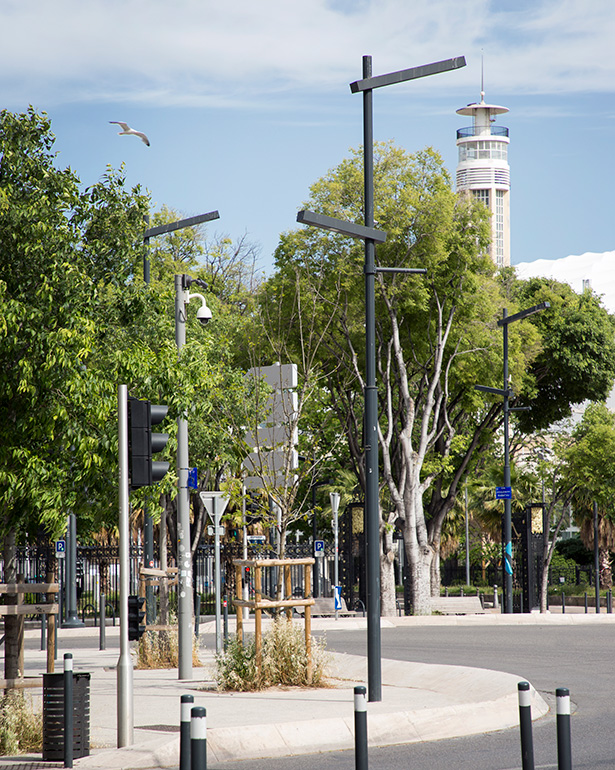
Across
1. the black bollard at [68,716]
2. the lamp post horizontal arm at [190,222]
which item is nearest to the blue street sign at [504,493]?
the lamp post horizontal arm at [190,222]

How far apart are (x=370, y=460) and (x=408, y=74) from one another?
4559 millimetres

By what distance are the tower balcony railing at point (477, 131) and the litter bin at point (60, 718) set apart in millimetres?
169381

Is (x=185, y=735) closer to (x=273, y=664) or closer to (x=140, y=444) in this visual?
(x=140, y=444)

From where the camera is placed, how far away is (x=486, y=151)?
171750mm

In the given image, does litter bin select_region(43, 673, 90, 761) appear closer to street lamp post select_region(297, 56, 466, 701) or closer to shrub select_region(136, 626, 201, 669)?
street lamp post select_region(297, 56, 466, 701)

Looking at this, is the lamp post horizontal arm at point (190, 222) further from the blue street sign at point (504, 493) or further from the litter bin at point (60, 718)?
the blue street sign at point (504, 493)

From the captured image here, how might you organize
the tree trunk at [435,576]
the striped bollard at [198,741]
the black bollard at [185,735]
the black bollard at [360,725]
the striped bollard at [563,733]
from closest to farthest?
the striped bollard at [198,741] < the striped bollard at [563,733] < the black bollard at [185,735] < the black bollard at [360,725] < the tree trunk at [435,576]

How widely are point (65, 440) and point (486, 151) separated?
547 feet

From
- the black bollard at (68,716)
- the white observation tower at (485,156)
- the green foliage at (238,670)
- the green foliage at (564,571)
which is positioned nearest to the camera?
the black bollard at (68,716)

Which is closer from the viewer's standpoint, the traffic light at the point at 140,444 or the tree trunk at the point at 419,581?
the traffic light at the point at 140,444

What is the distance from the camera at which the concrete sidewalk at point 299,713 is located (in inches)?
386

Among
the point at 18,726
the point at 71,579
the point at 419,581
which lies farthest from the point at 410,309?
the point at 18,726

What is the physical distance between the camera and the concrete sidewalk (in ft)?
32.2

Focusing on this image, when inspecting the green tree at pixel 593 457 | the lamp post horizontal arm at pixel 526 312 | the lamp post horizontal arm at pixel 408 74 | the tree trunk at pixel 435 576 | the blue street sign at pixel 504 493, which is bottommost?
the tree trunk at pixel 435 576
